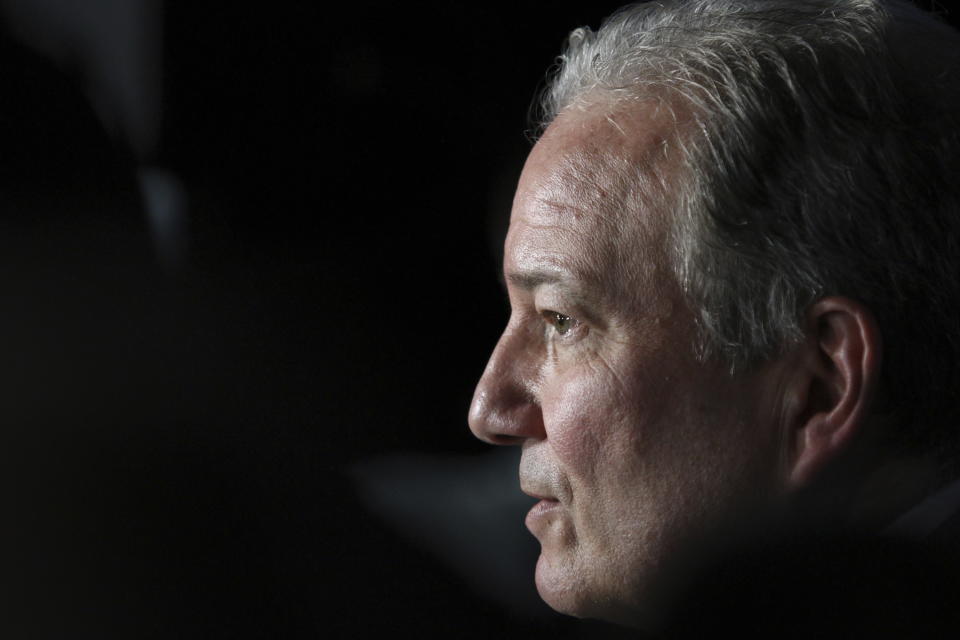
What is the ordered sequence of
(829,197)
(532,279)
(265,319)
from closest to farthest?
(829,197) → (532,279) → (265,319)

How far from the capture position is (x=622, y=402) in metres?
0.88

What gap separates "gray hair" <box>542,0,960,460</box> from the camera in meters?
0.83

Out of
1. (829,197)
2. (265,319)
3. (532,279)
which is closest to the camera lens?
(829,197)

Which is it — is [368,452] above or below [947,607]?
above

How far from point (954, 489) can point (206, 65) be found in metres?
1.18

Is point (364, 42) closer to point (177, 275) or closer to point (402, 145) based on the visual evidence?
point (402, 145)

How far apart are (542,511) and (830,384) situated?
35cm

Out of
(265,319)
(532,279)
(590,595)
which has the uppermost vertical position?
(265,319)

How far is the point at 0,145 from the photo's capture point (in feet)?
3.95

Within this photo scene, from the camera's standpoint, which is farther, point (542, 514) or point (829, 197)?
point (542, 514)

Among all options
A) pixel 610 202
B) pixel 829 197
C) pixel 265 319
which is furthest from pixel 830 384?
pixel 265 319

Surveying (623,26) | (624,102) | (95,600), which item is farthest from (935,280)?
(95,600)

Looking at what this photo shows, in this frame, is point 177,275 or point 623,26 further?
point 177,275

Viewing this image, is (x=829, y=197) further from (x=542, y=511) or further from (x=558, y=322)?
(x=542, y=511)
